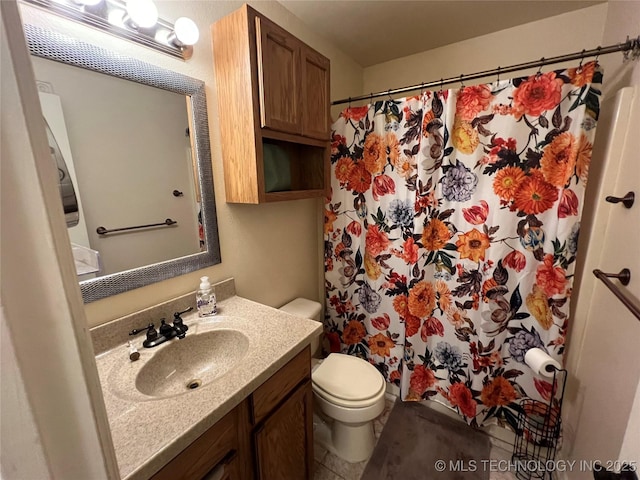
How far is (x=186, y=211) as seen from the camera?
1.18 meters

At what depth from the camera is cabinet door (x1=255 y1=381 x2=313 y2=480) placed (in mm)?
920

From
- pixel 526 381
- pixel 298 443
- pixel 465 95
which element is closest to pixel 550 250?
pixel 526 381

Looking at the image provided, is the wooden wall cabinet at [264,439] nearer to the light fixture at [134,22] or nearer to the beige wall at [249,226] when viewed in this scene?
the beige wall at [249,226]

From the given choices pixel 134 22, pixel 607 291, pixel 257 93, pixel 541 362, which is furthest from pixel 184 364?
pixel 607 291

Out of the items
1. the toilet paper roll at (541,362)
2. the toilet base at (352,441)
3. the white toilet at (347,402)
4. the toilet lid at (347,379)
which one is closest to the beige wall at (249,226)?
the white toilet at (347,402)

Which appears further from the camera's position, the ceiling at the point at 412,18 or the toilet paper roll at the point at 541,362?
the ceiling at the point at 412,18

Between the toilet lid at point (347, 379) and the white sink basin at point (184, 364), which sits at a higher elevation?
the white sink basin at point (184, 364)

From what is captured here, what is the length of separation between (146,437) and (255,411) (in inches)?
12.2

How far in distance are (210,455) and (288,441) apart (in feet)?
1.29

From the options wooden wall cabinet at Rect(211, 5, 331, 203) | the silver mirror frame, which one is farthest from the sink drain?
wooden wall cabinet at Rect(211, 5, 331, 203)

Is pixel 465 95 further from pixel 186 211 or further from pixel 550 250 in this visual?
pixel 186 211

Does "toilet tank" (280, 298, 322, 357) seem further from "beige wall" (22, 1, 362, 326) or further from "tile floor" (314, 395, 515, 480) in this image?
"tile floor" (314, 395, 515, 480)

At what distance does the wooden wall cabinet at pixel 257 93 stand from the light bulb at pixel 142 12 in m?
0.28

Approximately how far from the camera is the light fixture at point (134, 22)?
821 millimetres
